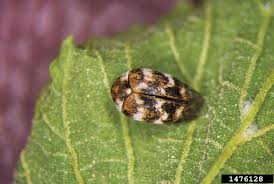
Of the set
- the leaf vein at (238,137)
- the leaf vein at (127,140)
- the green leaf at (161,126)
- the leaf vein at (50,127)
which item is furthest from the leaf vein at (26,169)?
the leaf vein at (238,137)

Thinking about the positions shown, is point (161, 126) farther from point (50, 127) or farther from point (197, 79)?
point (50, 127)

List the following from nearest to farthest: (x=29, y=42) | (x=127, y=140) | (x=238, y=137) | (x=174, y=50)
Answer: (x=238, y=137) → (x=127, y=140) → (x=174, y=50) → (x=29, y=42)

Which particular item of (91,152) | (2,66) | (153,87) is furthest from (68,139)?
(2,66)

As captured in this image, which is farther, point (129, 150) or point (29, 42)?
point (29, 42)

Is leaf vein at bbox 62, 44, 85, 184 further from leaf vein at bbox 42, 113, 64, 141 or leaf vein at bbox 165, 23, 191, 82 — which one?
leaf vein at bbox 165, 23, 191, 82

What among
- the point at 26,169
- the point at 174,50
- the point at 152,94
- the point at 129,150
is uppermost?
the point at 174,50

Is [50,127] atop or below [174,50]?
below

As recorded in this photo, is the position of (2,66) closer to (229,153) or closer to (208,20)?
(208,20)

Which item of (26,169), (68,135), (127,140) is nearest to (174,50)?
(127,140)
